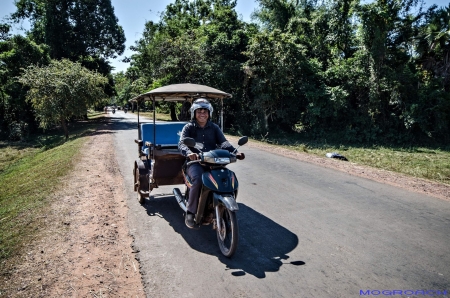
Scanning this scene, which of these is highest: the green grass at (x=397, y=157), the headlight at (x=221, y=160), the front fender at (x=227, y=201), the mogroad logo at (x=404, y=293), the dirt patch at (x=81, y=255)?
the headlight at (x=221, y=160)

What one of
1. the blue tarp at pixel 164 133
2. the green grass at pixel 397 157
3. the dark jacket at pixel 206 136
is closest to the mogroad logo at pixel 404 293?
the dark jacket at pixel 206 136

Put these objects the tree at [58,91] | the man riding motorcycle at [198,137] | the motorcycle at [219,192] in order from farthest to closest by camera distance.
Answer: the tree at [58,91]
the man riding motorcycle at [198,137]
the motorcycle at [219,192]

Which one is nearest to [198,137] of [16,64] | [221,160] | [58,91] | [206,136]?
[206,136]

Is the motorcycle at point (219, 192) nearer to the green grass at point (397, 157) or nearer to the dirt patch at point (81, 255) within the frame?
the dirt patch at point (81, 255)

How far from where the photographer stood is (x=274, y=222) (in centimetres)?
498

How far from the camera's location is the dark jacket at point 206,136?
15.8ft

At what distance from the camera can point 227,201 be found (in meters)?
3.77

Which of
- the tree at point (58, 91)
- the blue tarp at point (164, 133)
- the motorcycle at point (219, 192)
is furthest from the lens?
the tree at point (58, 91)

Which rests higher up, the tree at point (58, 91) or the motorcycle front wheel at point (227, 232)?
the tree at point (58, 91)

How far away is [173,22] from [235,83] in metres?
16.4

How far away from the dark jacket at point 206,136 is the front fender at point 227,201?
3.33 feet

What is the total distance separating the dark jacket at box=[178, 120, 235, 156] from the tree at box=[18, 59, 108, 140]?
19049 mm

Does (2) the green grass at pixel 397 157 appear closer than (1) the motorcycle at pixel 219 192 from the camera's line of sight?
No

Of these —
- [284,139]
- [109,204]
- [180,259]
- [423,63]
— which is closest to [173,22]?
[284,139]
